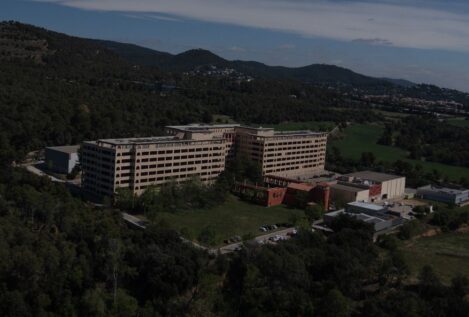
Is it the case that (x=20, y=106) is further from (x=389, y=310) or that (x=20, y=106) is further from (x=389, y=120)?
(x=389, y=120)

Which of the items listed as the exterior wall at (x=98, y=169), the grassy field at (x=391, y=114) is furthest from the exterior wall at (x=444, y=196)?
the grassy field at (x=391, y=114)

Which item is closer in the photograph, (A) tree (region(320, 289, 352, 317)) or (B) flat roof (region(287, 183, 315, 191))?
(A) tree (region(320, 289, 352, 317))

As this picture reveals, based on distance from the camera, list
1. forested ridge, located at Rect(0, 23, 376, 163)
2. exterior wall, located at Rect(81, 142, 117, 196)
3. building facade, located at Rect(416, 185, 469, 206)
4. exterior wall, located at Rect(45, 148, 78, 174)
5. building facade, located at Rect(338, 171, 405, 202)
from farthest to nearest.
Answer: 1. forested ridge, located at Rect(0, 23, 376, 163)
2. building facade, located at Rect(416, 185, 469, 206)
3. building facade, located at Rect(338, 171, 405, 202)
4. exterior wall, located at Rect(45, 148, 78, 174)
5. exterior wall, located at Rect(81, 142, 117, 196)

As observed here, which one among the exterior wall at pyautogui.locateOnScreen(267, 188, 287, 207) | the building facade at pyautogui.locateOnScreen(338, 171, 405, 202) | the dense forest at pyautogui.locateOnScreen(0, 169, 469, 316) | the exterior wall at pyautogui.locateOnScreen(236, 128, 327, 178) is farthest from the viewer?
the exterior wall at pyautogui.locateOnScreen(236, 128, 327, 178)

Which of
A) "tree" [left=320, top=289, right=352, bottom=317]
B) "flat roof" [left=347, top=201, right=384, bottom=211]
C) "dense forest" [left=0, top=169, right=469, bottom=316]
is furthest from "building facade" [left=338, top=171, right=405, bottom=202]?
"tree" [left=320, top=289, right=352, bottom=317]

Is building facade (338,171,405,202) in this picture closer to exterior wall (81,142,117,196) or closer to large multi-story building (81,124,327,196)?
large multi-story building (81,124,327,196)

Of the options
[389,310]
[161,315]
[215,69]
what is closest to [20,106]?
[161,315]

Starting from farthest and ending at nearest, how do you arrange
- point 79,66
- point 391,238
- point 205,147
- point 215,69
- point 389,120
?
point 215,69
point 389,120
point 79,66
point 205,147
point 391,238

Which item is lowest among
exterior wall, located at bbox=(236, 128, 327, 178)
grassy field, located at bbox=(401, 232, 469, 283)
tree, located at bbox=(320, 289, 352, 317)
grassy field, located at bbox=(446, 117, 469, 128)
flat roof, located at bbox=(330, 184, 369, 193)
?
grassy field, located at bbox=(401, 232, 469, 283)
